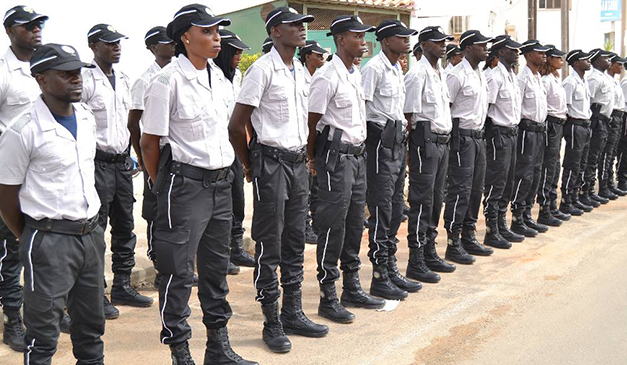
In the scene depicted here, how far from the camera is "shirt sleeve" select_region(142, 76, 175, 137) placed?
4.32 metres

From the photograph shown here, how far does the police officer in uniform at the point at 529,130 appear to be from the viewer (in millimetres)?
8789

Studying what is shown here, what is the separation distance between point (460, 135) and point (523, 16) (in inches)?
1253

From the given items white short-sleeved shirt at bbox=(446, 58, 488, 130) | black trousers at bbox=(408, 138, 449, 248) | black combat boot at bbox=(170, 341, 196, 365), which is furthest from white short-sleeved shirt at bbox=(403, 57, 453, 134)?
black combat boot at bbox=(170, 341, 196, 365)

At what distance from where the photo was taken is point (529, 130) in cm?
880

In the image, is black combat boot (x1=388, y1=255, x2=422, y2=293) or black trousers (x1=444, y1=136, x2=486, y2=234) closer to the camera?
black combat boot (x1=388, y1=255, x2=422, y2=293)

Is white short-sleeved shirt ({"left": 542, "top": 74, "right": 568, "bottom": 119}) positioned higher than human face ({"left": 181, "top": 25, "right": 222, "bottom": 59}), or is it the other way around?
human face ({"left": 181, "top": 25, "right": 222, "bottom": 59})

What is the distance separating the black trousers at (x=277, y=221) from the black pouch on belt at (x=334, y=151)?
0.37m

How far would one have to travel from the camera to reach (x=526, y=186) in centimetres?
888

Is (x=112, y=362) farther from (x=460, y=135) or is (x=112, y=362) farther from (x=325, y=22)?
(x=325, y=22)

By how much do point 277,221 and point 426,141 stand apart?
7.10 ft

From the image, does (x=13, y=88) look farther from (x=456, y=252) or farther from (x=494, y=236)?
(x=494, y=236)

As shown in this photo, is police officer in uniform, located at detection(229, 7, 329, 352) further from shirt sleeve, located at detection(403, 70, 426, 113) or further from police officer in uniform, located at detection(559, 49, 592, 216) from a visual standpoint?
police officer in uniform, located at detection(559, 49, 592, 216)

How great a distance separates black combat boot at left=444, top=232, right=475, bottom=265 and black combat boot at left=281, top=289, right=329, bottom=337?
103 inches

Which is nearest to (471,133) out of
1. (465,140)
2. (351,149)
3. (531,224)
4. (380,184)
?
(465,140)
